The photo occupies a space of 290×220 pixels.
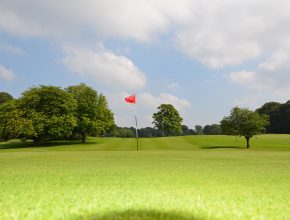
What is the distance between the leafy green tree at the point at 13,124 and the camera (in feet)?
262

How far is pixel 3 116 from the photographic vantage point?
83000 millimetres

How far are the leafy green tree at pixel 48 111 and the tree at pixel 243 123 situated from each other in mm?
35776

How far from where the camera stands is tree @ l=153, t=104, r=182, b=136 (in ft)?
507

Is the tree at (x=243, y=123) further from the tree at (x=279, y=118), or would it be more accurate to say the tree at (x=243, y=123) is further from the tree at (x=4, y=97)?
the tree at (x=4, y=97)

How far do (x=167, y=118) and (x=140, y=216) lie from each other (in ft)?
485

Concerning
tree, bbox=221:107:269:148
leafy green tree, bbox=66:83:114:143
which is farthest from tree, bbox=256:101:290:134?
leafy green tree, bbox=66:83:114:143

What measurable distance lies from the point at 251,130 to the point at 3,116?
181 feet

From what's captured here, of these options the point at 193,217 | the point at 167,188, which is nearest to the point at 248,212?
the point at 193,217

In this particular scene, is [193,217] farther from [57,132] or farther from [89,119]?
[89,119]

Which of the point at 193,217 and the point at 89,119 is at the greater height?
the point at 89,119

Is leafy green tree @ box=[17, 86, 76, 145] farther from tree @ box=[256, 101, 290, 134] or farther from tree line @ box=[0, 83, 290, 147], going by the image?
tree @ box=[256, 101, 290, 134]

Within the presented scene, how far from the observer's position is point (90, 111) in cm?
9481

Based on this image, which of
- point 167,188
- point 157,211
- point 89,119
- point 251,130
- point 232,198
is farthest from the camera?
point 89,119

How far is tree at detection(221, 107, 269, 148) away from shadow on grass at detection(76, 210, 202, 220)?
73.8 metres
